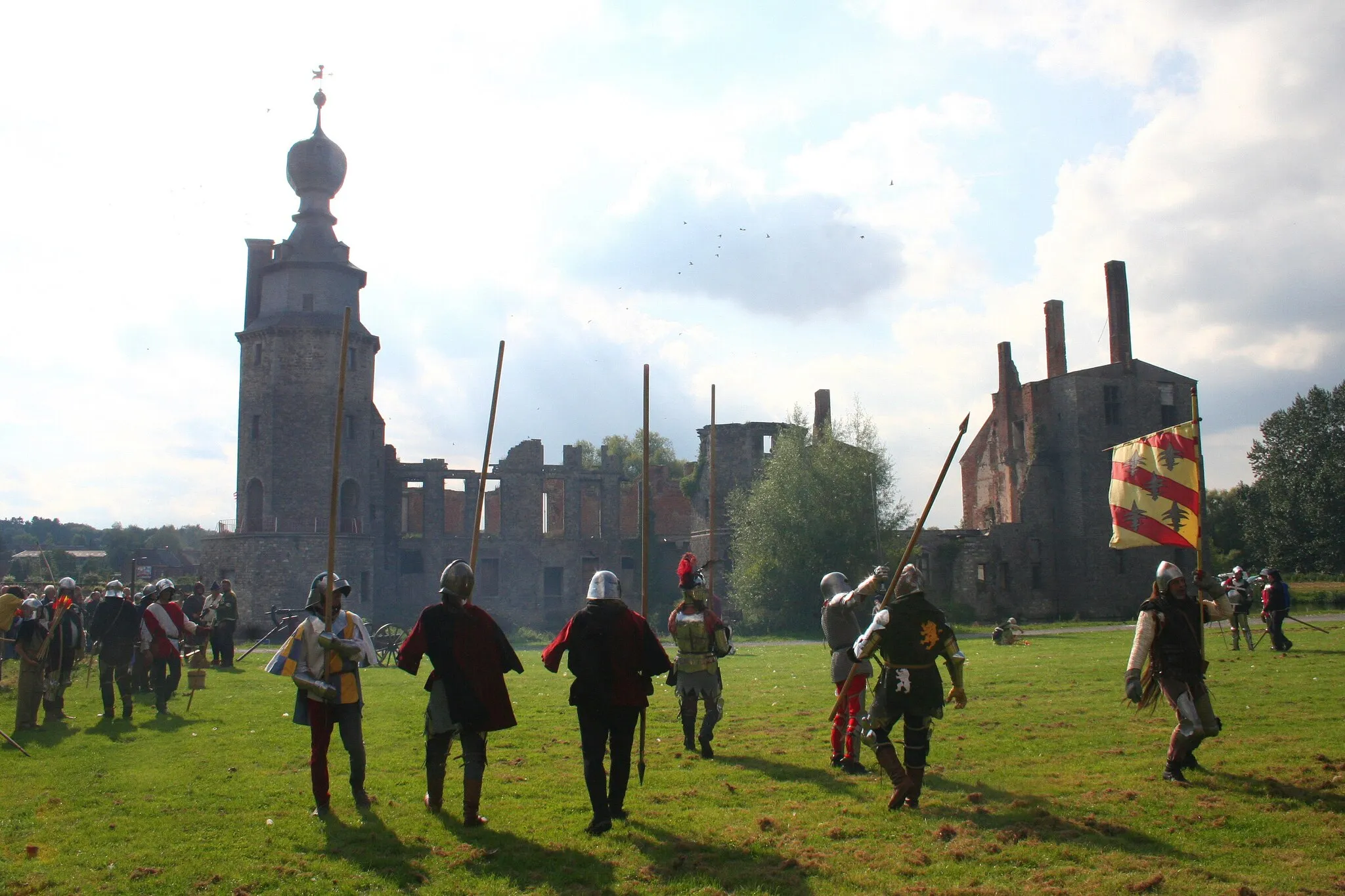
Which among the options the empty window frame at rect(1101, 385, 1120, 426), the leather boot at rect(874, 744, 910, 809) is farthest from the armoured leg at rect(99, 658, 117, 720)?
the empty window frame at rect(1101, 385, 1120, 426)

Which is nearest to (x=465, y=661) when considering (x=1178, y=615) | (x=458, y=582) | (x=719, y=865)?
(x=458, y=582)

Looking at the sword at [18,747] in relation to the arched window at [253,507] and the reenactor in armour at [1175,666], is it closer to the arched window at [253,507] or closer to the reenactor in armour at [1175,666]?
the reenactor in armour at [1175,666]

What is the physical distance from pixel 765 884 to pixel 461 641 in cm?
313

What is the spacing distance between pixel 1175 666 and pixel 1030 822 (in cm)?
253

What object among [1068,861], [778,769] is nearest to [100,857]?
[778,769]

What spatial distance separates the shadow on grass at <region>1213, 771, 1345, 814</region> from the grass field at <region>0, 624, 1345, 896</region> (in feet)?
0.08

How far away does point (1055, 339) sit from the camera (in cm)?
5488

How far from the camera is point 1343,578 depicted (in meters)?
53.1

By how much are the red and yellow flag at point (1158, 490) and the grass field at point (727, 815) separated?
2260 millimetres

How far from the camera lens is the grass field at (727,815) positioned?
21.1ft

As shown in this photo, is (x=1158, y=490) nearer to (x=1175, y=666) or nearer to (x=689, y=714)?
(x=1175, y=666)

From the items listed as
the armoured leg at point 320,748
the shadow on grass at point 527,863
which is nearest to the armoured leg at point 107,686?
the armoured leg at point 320,748

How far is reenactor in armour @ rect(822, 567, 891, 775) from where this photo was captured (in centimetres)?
954

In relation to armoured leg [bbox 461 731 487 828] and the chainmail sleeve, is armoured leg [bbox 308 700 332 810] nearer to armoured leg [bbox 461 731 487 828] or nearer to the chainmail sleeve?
armoured leg [bbox 461 731 487 828]
